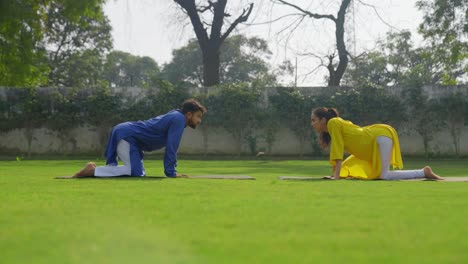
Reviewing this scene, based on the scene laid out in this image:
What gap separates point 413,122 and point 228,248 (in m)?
18.2

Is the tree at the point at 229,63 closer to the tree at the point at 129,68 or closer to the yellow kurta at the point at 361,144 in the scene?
the tree at the point at 129,68

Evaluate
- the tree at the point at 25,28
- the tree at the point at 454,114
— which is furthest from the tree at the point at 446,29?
the tree at the point at 25,28

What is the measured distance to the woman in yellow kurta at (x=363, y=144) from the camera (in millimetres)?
7469

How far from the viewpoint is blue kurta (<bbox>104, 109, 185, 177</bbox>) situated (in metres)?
7.54

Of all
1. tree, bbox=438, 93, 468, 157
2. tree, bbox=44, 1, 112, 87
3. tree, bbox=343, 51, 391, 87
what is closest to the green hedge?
tree, bbox=438, 93, 468, 157

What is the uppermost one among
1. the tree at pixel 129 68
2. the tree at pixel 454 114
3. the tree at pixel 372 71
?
the tree at pixel 129 68

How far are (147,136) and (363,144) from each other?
2.52 metres

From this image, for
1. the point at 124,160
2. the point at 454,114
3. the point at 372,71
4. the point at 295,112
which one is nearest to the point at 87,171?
the point at 124,160

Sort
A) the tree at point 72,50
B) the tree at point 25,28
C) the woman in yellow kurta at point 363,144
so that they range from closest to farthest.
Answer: the woman in yellow kurta at point 363,144 → the tree at point 25,28 → the tree at point 72,50

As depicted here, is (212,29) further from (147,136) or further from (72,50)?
(147,136)

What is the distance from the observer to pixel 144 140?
7777 mm

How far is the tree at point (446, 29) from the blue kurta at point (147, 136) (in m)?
14.2

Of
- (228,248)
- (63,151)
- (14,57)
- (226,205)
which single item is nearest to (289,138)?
(63,151)

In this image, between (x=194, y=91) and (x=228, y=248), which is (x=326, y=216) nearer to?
(x=228, y=248)
